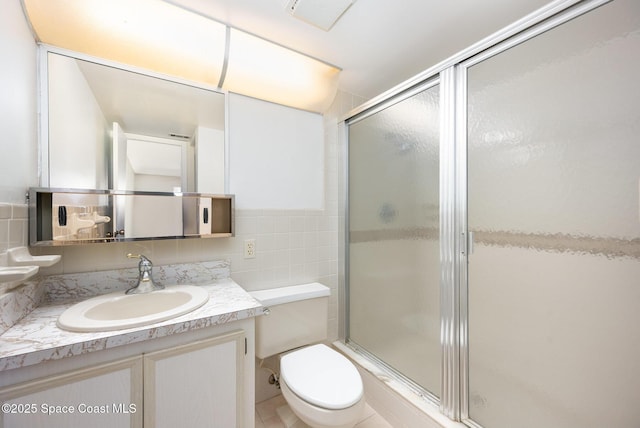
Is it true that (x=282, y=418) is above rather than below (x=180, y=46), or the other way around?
below

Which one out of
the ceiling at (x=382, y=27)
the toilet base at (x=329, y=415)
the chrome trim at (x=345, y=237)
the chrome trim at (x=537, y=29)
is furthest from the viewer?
the chrome trim at (x=345, y=237)

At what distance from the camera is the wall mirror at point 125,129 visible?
1078 mm

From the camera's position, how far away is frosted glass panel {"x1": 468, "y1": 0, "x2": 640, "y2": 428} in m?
0.76

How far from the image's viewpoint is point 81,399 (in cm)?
78

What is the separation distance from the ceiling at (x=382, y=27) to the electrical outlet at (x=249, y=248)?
1138 millimetres

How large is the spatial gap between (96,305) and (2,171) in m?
0.57

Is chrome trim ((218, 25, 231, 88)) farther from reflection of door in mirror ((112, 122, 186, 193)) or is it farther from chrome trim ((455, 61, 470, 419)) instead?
chrome trim ((455, 61, 470, 419))

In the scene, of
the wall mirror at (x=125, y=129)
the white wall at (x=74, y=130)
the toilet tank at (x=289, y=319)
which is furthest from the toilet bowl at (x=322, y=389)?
the white wall at (x=74, y=130)

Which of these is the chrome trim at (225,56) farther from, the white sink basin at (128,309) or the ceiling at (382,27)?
the white sink basin at (128,309)

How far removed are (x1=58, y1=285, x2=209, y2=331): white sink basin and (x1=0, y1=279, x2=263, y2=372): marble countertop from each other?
2 cm

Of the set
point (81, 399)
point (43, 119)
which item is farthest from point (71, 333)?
point (43, 119)

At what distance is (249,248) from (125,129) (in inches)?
34.3

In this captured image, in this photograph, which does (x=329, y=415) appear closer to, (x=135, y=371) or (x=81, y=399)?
(x=135, y=371)

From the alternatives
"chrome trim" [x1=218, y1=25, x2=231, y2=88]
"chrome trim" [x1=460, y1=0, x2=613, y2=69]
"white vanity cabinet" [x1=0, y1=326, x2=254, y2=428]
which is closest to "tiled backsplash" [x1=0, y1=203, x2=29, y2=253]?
"white vanity cabinet" [x1=0, y1=326, x2=254, y2=428]
